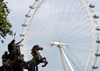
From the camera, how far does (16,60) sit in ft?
91.8

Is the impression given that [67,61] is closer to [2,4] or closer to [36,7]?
[36,7]

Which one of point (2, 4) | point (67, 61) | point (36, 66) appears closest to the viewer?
point (2, 4)

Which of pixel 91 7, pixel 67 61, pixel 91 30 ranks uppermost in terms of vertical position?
pixel 91 7

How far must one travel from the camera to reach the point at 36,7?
52719mm

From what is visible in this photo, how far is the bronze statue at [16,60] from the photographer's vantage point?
92.2 ft

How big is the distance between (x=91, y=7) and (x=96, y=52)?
686 centimetres

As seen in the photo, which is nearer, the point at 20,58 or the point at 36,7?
the point at 20,58

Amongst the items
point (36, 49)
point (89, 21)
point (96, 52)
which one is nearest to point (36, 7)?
point (89, 21)

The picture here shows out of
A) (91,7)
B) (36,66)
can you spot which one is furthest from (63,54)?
(36,66)

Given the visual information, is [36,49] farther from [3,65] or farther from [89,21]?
[89,21]

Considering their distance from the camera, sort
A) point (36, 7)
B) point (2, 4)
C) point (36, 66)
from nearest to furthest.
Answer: point (2, 4) → point (36, 66) → point (36, 7)

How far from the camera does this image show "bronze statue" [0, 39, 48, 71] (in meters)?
28.1

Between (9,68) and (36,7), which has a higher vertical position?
(36,7)

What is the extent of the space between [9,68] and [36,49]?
9.59 feet
